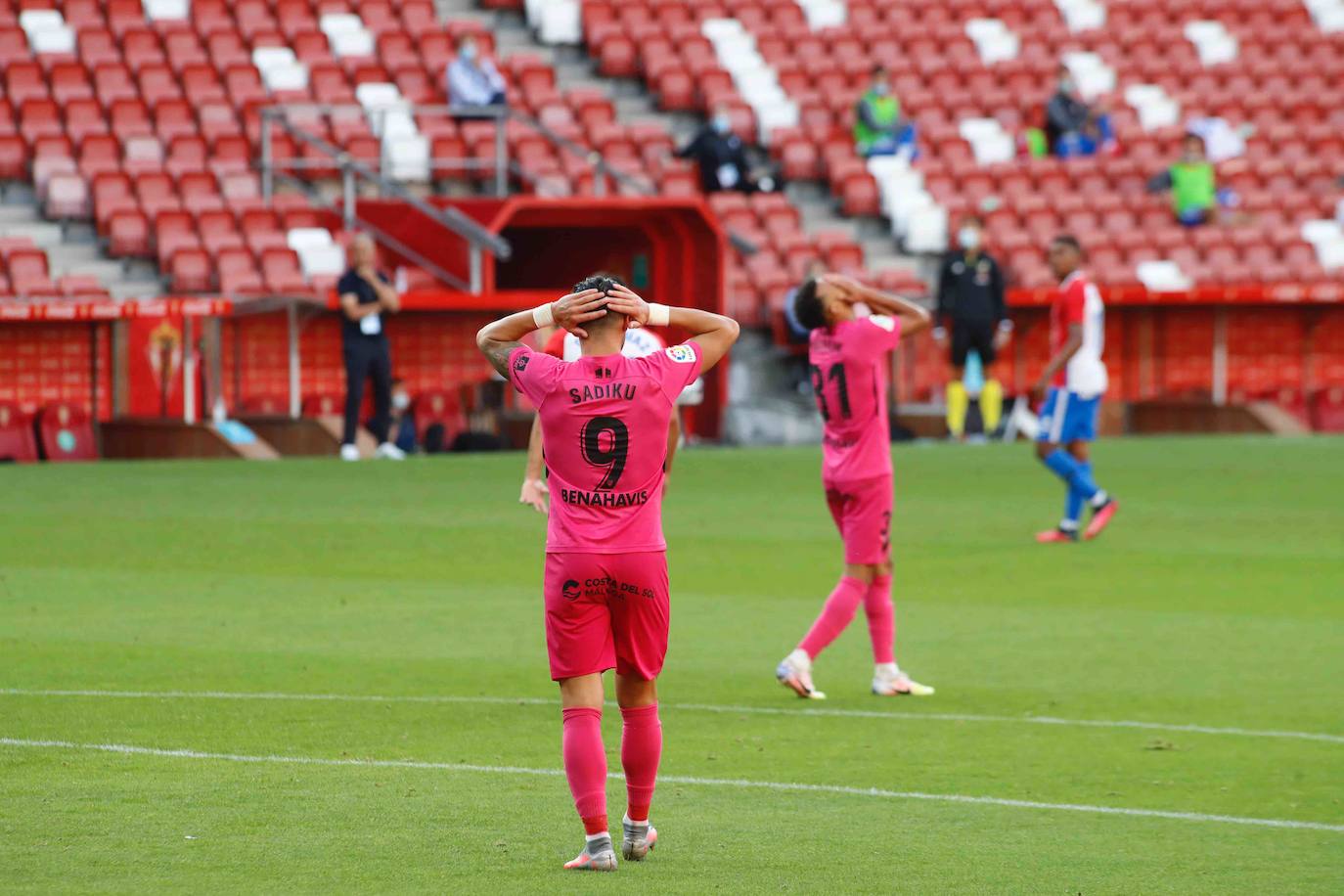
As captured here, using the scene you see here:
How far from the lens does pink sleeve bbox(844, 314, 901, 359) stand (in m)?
9.48

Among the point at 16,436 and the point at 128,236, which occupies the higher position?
the point at 128,236

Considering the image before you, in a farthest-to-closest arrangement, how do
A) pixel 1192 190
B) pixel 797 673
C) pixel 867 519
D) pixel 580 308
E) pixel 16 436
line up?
1. pixel 1192 190
2. pixel 16 436
3. pixel 867 519
4. pixel 797 673
5. pixel 580 308

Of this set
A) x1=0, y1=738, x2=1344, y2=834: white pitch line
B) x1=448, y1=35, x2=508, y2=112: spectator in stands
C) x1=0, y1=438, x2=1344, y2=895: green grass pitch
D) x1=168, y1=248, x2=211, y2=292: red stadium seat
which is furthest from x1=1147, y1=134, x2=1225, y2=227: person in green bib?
x1=0, y1=738, x2=1344, y2=834: white pitch line

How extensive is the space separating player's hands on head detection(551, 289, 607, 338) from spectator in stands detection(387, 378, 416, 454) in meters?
16.4

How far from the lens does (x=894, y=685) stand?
948cm

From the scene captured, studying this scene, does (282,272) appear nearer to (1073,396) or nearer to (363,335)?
(363,335)

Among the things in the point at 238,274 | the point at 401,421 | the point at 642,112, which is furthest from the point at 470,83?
the point at 401,421

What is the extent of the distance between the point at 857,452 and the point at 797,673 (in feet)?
3.27

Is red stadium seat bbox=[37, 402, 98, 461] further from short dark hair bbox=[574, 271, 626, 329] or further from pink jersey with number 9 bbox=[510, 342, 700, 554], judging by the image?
short dark hair bbox=[574, 271, 626, 329]

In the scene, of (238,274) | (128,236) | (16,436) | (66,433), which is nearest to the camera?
(16,436)

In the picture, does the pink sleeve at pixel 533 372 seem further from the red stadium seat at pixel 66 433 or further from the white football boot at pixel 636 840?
the red stadium seat at pixel 66 433

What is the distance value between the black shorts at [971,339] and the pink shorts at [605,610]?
19.4m

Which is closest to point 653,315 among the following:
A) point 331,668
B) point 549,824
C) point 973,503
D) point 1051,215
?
point 549,824

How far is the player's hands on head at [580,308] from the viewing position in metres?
5.87
